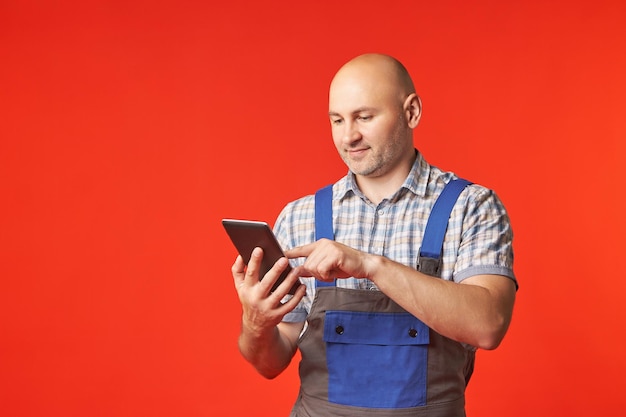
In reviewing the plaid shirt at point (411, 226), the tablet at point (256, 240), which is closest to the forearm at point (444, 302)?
the plaid shirt at point (411, 226)

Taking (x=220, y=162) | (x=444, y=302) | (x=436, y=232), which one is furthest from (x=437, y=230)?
(x=220, y=162)

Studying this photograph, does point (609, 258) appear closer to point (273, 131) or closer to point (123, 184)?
point (273, 131)

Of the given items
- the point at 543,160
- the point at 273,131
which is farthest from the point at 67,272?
the point at 543,160

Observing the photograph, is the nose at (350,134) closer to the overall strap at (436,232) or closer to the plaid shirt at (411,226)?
the plaid shirt at (411,226)

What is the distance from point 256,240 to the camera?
1880 mm

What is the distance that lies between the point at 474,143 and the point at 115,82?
1.38 meters

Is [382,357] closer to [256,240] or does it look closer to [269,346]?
[269,346]

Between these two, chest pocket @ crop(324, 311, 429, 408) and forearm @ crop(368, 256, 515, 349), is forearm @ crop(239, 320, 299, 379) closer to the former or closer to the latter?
chest pocket @ crop(324, 311, 429, 408)

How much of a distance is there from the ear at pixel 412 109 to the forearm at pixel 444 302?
47 cm

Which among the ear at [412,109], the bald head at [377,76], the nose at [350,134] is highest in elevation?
the bald head at [377,76]

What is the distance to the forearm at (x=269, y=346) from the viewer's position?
208 cm

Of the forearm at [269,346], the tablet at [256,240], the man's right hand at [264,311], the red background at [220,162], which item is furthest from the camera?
the red background at [220,162]

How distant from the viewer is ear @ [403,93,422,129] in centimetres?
216

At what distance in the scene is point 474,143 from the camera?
132 inches
